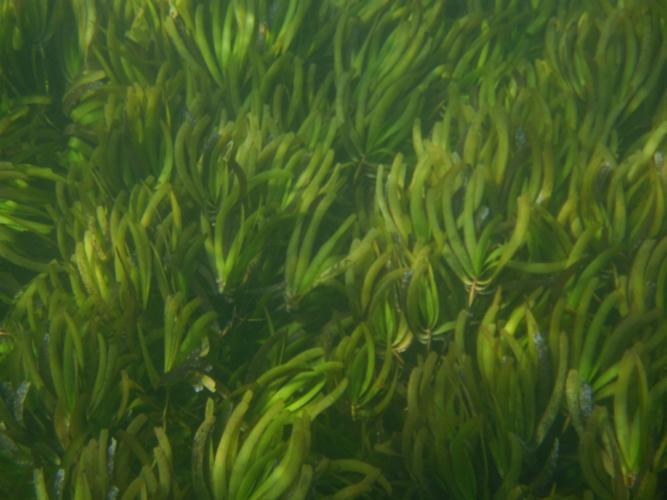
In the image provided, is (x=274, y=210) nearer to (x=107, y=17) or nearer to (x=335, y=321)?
(x=335, y=321)

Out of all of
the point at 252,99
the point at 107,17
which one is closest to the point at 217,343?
the point at 252,99

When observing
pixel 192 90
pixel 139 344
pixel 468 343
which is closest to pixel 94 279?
pixel 139 344

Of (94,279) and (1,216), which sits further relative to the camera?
(1,216)

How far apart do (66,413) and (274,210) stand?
1.36 ft

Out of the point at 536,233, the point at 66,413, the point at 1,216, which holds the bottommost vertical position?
the point at 66,413

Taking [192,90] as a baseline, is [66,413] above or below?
below

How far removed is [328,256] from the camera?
83 centimetres

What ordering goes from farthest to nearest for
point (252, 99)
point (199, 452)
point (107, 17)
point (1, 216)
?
point (107, 17), point (252, 99), point (1, 216), point (199, 452)

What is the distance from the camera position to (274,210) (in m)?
0.86

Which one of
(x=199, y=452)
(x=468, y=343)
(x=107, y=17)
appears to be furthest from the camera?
(x=107, y=17)

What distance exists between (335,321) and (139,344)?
293 millimetres

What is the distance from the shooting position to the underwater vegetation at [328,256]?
2.23ft

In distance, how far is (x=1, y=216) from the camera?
36.3 inches

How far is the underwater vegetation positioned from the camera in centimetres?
68
